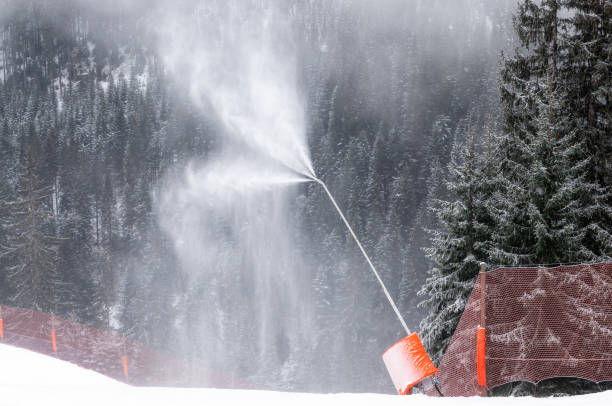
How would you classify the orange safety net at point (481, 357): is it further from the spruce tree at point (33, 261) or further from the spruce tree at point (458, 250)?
the spruce tree at point (33, 261)

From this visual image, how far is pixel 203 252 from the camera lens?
3905 inches

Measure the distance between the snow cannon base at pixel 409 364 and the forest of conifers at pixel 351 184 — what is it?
270 inches

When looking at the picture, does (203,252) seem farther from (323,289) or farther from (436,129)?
(436,129)

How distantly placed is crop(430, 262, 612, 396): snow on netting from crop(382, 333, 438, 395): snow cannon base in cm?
66

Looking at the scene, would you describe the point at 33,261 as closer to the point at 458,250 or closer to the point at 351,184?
the point at 458,250

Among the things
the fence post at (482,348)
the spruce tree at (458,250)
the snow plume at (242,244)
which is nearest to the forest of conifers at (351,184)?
the spruce tree at (458,250)

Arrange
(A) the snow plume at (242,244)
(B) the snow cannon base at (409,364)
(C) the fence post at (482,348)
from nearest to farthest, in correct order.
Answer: (C) the fence post at (482,348) → (B) the snow cannon base at (409,364) → (A) the snow plume at (242,244)

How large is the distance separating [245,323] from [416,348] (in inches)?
2635

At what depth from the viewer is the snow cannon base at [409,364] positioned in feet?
22.0

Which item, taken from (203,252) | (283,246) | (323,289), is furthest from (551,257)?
(203,252)

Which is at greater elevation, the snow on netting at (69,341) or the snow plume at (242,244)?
the snow on netting at (69,341)

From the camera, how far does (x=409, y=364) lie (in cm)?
684

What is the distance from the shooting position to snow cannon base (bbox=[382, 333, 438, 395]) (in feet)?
22.0

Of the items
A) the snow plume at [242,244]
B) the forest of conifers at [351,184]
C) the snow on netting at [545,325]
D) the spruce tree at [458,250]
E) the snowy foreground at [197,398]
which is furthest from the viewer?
the snow plume at [242,244]
